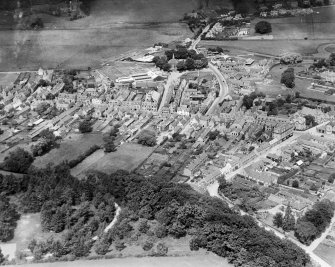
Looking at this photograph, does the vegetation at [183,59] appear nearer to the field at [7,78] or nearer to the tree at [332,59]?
the tree at [332,59]

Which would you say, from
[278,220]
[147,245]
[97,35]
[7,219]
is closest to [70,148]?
[7,219]

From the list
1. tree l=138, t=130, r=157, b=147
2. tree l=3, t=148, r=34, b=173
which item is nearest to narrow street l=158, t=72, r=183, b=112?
tree l=138, t=130, r=157, b=147

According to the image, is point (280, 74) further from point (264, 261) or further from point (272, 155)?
point (264, 261)

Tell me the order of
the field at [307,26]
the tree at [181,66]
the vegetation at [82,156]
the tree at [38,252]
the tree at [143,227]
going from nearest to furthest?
the tree at [38,252] → the tree at [143,227] → the vegetation at [82,156] → the tree at [181,66] → the field at [307,26]

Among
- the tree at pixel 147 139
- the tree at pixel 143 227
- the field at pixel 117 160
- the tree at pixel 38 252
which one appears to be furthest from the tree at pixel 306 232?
the tree at pixel 147 139

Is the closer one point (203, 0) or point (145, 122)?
point (145, 122)

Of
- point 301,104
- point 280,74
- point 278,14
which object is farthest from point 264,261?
point 278,14

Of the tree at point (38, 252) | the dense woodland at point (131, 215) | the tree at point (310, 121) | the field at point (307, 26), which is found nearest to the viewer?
the dense woodland at point (131, 215)

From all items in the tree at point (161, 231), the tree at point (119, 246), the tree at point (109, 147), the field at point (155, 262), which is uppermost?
the tree at point (109, 147)
